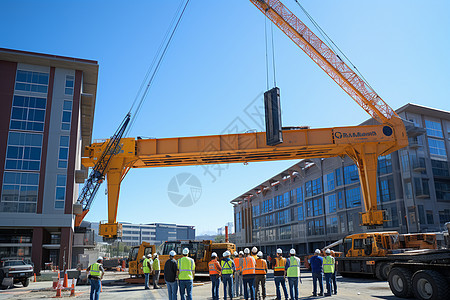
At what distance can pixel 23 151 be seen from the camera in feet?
122

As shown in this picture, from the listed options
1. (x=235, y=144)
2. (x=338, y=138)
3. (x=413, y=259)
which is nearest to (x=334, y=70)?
(x=338, y=138)

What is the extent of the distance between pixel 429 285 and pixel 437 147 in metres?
41.1

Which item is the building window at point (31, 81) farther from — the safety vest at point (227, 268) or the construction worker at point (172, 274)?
the construction worker at point (172, 274)

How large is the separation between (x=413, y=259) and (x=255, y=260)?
18.2 feet

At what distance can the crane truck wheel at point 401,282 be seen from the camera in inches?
512

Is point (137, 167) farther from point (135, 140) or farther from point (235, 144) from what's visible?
point (235, 144)

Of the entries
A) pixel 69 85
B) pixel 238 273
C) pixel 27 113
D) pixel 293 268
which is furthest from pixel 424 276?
pixel 69 85

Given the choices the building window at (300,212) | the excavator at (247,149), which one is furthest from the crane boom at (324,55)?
the building window at (300,212)

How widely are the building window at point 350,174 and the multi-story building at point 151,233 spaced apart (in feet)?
395

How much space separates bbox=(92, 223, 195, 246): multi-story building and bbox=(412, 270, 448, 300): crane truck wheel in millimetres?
152179

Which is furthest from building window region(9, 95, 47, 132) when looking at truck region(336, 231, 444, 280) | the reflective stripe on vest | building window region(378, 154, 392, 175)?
building window region(378, 154, 392, 175)

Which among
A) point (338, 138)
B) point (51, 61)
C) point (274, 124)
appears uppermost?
point (51, 61)

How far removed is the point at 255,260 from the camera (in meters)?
12.6

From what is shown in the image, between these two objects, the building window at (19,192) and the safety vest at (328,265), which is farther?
the building window at (19,192)
